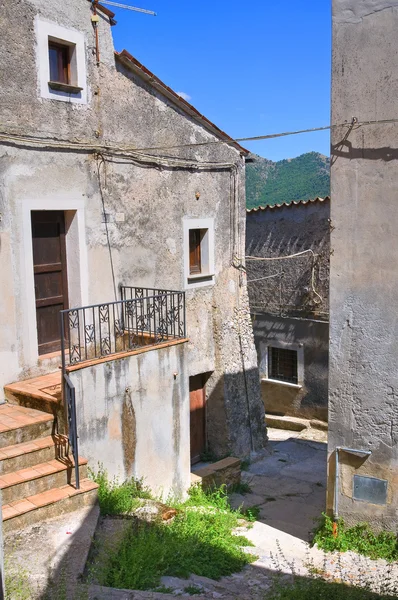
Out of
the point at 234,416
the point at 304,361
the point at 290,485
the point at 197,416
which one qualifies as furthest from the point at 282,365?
the point at 290,485

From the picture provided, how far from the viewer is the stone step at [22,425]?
705cm

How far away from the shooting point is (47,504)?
6.35 meters

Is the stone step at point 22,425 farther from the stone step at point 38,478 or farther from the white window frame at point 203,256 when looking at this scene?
the white window frame at point 203,256

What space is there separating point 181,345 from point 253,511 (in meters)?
2.93

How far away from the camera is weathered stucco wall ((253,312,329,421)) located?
47.0ft

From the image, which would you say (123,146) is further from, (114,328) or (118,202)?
(114,328)

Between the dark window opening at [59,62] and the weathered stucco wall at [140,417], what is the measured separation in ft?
14.6

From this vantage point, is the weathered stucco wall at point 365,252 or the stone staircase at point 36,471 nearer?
the stone staircase at point 36,471

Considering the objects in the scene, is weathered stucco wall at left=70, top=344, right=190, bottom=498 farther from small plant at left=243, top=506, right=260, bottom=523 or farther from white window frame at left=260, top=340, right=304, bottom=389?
white window frame at left=260, top=340, right=304, bottom=389

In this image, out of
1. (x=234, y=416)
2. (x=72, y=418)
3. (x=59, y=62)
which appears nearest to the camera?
(x=72, y=418)

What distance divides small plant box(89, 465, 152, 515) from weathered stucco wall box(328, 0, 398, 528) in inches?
110

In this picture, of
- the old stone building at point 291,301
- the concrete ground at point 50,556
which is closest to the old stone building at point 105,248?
the concrete ground at point 50,556

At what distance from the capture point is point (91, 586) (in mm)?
5035

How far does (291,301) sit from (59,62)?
8.55 m
